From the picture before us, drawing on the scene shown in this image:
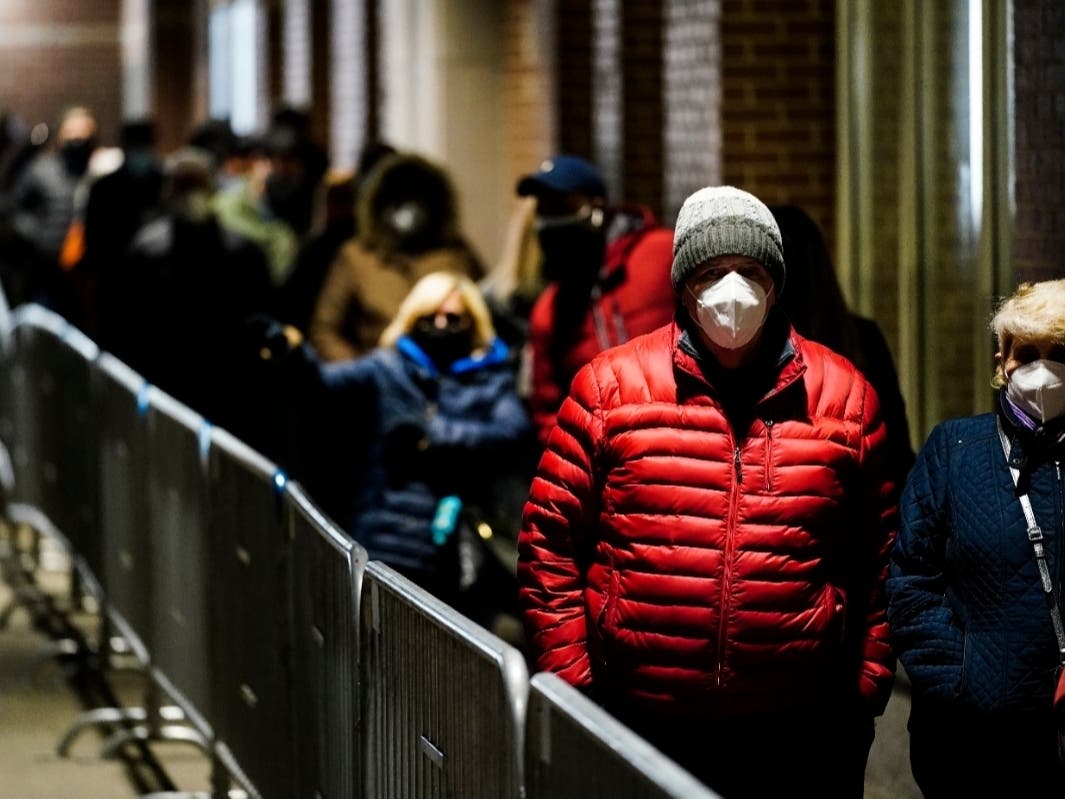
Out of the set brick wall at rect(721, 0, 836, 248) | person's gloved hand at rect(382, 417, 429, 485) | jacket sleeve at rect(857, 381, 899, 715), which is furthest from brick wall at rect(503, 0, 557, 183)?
jacket sleeve at rect(857, 381, 899, 715)

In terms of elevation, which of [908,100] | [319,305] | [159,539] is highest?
[908,100]

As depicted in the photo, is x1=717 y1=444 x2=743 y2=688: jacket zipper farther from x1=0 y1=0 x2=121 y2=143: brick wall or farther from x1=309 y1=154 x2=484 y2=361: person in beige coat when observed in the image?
x1=0 y1=0 x2=121 y2=143: brick wall

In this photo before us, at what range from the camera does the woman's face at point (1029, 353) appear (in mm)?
4844

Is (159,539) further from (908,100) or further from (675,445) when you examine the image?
(675,445)

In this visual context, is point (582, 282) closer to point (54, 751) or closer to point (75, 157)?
point (54, 751)

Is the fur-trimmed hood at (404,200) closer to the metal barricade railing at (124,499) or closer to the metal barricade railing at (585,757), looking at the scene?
the metal barricade railing at (124,499)

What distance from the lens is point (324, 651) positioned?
19.0 feet

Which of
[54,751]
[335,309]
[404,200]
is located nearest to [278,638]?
[54,751]

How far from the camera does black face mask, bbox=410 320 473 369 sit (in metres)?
8.15

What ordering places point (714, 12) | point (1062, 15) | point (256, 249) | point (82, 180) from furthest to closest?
point (82, 180) → point (256, 249) → point (714, 12) → point (1062, 15)

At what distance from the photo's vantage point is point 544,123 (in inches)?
547

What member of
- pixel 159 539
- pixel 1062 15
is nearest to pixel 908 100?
pixel 1062 15

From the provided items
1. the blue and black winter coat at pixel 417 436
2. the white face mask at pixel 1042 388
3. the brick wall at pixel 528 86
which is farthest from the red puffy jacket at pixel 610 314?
the brick wall at pixel 528 86

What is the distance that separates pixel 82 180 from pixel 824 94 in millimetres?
9063
